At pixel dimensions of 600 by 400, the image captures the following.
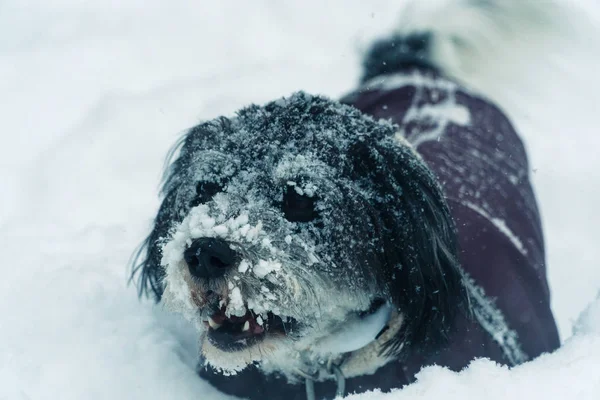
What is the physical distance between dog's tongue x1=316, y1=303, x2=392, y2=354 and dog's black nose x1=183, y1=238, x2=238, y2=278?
54cm

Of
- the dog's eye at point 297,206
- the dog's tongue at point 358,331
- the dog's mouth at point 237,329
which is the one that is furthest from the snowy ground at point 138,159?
the dog's eye at point 297,206

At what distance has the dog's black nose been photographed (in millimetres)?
1601

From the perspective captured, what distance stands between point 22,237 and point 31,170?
0.73 meters

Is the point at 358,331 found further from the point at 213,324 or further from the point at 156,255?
the point at 156,255

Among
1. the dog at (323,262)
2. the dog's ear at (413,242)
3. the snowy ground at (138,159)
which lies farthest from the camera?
the snowy ground at (138,159)

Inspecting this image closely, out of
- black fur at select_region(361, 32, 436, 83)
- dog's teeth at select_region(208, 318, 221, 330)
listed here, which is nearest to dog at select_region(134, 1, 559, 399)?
dog's teeth at select_region(208, 318, 221, 330)

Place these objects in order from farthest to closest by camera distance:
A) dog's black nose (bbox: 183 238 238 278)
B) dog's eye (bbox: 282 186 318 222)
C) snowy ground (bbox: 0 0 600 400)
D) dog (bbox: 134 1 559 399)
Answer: snowy ground (bbox: 0 0 600 400) < dog's eye (bbox: 282 186 318 222) < dog (bbox: 134 1 559 399) < dog's black nose (bbox: 183 238 238 278)

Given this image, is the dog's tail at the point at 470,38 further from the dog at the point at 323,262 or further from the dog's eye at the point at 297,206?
the dog's eye at the point at 297,206

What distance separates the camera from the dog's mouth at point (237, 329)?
5.85 ft

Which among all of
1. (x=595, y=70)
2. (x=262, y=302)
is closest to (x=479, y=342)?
(x=262, y=302)

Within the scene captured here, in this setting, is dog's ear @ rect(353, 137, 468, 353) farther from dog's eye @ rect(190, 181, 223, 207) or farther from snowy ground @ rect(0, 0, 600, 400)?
dog's eye @ rect(190, 181, 223, 207)

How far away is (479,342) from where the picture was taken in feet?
7.05

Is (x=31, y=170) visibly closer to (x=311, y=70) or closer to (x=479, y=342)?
(x=311, y=70)

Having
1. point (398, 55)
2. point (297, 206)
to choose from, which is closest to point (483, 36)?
point (398, 55)
